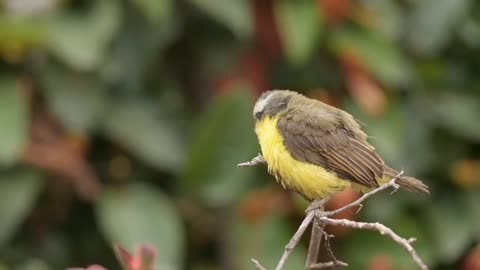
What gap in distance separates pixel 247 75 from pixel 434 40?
2.68 feet

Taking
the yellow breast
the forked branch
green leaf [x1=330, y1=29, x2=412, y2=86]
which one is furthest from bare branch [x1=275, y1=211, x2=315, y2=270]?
green leaf [x1=330, y1=29, x2=412, y2=86]

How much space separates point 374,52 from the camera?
433 centimetres

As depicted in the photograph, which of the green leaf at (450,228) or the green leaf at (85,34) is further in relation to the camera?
the green leaf at (450,228)

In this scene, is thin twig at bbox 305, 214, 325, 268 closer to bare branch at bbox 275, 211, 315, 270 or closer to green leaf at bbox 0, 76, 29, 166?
bare branch at bbox 275, 211, 315, 270

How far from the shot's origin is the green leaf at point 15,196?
13.0 ft

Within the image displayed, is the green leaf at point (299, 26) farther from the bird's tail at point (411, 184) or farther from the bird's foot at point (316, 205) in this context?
the bird's foot at point (316, 205)

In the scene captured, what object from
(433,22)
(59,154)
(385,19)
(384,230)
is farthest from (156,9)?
(384,230)

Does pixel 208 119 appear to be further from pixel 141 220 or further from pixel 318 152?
pixel 318 152

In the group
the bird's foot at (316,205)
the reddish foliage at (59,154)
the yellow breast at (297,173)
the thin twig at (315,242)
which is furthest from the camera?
the reddish foliage at (59,154)

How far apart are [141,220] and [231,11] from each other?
2.90 ft

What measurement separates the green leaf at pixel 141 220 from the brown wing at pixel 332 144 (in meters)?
1.77

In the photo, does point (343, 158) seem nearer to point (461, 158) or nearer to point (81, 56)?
point (81, 56)

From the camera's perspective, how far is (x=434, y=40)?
14.7ft

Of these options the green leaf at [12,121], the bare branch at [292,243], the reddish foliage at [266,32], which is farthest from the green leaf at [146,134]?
the bare branch at [292,243]
